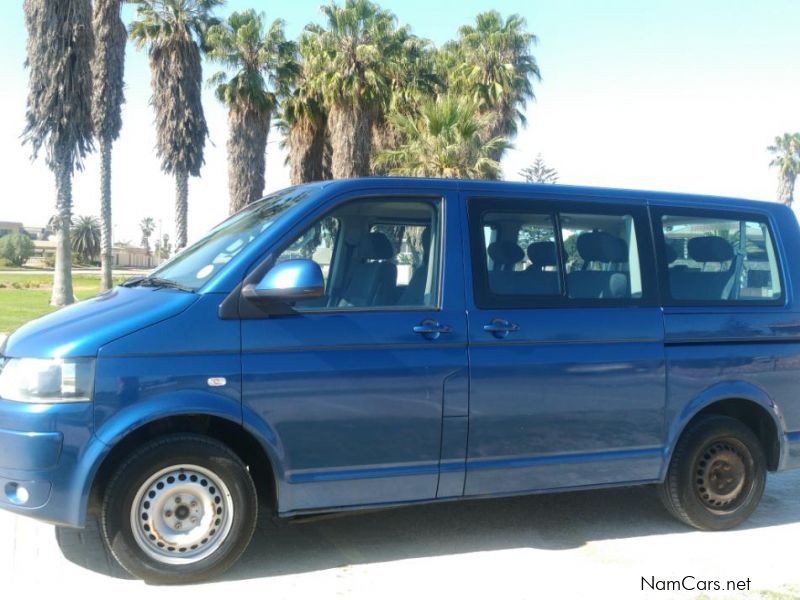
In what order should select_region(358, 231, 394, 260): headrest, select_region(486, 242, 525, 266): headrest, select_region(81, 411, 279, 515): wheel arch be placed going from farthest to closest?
1. select_region(486, 242, 525, 266): headrest
2. select_region(358, 231, 394, 260): headrest
3. select_region(81, 411, 279, 515): wheel arch

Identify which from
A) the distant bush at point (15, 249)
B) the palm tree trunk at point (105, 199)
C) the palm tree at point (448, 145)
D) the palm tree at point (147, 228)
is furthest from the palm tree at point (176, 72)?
the palm tree at point (147, 228)

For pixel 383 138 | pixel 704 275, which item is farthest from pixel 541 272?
pixel 383 138

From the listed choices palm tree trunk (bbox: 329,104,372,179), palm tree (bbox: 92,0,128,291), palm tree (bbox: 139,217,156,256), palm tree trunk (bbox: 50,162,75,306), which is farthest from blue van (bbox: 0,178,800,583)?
palm tree (bbox: 139,217,156,256)

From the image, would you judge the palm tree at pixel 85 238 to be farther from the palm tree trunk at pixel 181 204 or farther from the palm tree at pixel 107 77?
the palm tree trunk at pixel 181 204

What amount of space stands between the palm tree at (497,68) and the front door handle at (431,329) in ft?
101

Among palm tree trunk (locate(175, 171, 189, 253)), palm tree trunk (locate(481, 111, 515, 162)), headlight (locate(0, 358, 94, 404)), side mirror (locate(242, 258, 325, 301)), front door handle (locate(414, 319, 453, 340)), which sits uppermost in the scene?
palm tree trunk (locate(481, 111, 515, 162))

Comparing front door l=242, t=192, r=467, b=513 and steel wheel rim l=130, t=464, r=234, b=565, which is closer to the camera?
steel wheel rim l=130, t=464, r=234, b=565

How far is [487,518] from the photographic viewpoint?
569 centimetres

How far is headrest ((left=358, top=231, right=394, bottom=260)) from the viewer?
190 inches

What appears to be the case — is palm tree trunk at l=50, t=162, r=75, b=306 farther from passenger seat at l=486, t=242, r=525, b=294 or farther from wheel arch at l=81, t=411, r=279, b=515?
passenger seat at l=486, t=242, r=525, b=294

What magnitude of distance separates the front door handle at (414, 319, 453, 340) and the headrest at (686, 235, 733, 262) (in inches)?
79.0

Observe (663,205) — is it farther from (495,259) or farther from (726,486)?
(726,486)

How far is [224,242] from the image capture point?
16.0ft

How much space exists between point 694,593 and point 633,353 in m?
1.39
